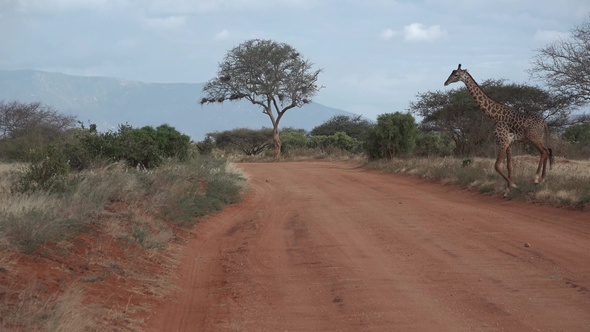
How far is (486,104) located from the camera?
19.9 m

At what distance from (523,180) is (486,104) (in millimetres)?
2644

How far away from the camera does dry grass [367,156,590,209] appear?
1541 cm

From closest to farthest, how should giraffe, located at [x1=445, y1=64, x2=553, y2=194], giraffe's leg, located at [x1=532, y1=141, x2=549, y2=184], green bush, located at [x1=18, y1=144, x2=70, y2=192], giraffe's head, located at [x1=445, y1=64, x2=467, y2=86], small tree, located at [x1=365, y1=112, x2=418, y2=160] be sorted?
1. green bush, located at [x1=18, y1=144, x2=70, y2=192]
2. giraffe's leg, located at [x1=532, y1=141, x2=549, y2=184]
3. giraffe, located at [x1=445, y1=64, x2=553, y2=194]
4. giraffe's head, located at [x1=445, y1=64, x2=467, y2=86]
5. small tree, located at [x1=365, y1=112, x2=418, y2=160]

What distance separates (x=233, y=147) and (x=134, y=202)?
1954 inches

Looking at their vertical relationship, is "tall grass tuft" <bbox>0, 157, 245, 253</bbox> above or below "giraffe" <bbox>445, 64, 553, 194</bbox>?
below

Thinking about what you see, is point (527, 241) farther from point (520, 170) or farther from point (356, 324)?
point (520, 170)

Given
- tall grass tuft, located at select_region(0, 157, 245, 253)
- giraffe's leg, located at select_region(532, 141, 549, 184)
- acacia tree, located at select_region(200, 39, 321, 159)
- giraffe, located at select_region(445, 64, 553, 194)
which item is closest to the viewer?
tall grass tuft, located at select_region(0, 157, 245, 253)

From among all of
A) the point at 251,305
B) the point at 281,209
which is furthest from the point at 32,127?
the point at 251,305

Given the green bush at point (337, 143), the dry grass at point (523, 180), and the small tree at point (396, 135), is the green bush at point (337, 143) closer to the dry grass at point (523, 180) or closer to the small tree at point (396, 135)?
the small tree at point (396, 135)

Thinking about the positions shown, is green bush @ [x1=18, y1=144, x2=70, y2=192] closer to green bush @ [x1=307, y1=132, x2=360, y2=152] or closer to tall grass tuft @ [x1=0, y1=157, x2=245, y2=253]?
tall grass tuft @ [x1=0, y1=157, x2=245, y2=253]

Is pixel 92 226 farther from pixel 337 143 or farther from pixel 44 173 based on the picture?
pixel 337 143

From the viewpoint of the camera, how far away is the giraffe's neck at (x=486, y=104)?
63.6 ft

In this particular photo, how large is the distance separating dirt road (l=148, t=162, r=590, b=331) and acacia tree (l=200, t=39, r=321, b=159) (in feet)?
130

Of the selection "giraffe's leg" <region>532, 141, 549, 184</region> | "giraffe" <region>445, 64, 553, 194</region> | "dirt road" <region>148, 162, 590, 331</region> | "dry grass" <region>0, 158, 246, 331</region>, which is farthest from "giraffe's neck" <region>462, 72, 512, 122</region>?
"dry grass" <region>0, 158, 246, 331</region>
